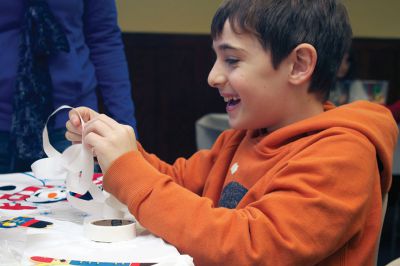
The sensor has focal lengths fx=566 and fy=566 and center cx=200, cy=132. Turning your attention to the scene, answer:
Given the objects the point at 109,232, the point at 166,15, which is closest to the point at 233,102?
the point at 109,232

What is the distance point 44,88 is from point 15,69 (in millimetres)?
95

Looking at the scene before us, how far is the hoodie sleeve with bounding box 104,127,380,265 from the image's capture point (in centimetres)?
Result: 85

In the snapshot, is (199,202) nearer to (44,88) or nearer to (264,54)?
(264,54)

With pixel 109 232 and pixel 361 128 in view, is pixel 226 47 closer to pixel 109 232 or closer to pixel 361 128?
pixel 361 128

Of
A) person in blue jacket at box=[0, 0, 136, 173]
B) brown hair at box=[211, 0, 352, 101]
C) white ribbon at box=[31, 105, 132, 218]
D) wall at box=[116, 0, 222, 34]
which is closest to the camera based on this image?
white ribbon at box=[31, 105, 132, 218]

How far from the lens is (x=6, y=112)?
149cm

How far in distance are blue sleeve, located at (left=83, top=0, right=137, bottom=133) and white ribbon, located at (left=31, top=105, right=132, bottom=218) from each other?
0.64 metres

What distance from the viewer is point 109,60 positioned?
66.7 inches

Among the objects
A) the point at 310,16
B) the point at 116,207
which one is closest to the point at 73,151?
the point at 116,207

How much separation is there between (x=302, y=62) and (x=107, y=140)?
16.6 inches

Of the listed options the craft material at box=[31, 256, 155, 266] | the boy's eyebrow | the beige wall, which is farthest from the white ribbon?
the beige wall

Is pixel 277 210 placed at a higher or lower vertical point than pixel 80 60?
lower

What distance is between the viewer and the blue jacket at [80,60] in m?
1.46

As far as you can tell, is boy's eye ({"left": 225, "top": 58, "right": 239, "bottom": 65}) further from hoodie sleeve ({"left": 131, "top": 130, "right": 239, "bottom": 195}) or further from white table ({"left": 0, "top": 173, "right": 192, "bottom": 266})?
white table ({"left": 0, "top": 173, "right": 192, "bottom": 266})
